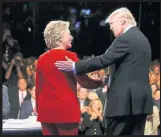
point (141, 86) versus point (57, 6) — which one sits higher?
point (57, 6)

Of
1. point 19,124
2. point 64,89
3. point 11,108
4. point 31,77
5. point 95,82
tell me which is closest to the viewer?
point 64,89

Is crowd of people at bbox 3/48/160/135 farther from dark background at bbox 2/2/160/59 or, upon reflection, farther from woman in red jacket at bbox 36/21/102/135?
woman in red jacket at bbox 36/21/102/135

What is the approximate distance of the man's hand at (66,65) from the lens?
352 cm

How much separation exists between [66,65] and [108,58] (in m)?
0.30

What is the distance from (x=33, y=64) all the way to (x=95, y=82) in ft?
12.2

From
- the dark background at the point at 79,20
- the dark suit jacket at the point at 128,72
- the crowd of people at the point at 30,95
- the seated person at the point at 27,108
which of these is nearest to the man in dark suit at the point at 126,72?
the dark suit jacket at the point at 128,72

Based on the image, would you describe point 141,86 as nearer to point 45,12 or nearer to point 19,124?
point 19,124

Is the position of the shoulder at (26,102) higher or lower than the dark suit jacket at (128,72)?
lower

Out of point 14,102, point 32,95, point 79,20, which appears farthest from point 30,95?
point 79,20

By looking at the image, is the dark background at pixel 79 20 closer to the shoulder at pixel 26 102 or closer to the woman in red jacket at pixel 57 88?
the shoulder at pixel 26 102

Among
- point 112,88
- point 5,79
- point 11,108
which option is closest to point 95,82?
point 112,88

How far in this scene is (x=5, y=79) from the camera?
7434 millimetres

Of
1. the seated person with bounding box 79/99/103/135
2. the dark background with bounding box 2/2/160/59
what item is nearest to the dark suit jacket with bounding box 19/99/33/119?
the seated person with bounding box 79/99/103/135

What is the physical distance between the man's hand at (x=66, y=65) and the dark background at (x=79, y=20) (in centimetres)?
323
